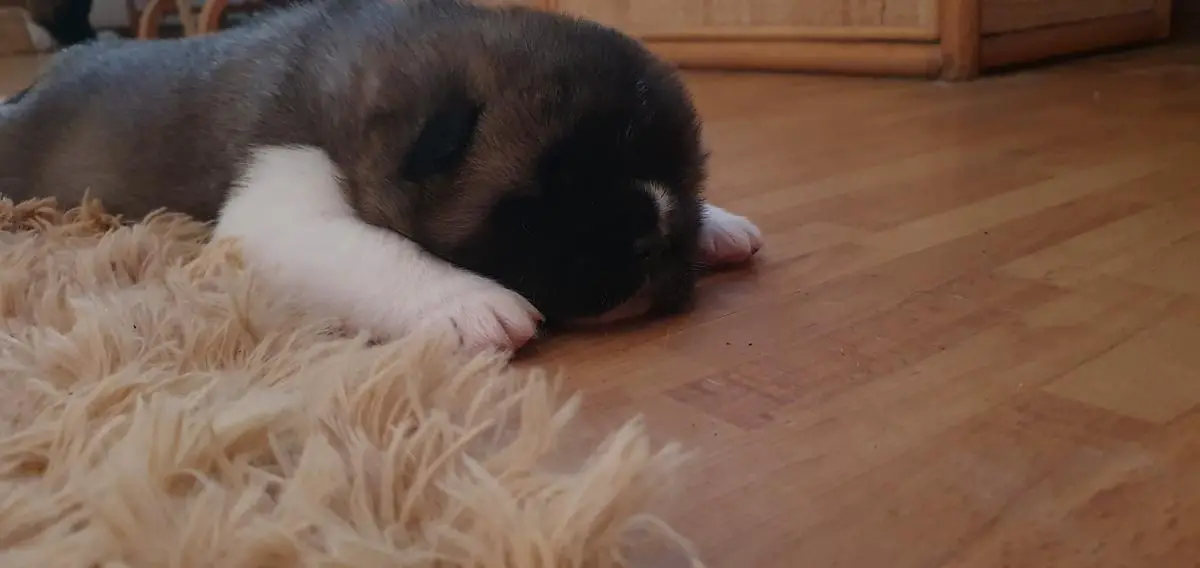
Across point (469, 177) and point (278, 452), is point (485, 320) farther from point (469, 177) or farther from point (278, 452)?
point (278, 452)

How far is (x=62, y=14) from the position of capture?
15.5 ft

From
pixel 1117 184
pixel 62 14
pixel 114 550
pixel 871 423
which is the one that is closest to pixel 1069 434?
pixel 871 423

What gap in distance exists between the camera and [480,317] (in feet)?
3.19

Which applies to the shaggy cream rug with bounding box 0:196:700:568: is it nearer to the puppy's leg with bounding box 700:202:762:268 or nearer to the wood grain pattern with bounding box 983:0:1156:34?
the puppy's leg with bounding box 700:202:762:268

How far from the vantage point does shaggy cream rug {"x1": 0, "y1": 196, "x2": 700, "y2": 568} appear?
587 millimetres

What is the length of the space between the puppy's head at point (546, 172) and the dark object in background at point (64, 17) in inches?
166

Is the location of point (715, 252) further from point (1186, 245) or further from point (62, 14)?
point (62, 14)

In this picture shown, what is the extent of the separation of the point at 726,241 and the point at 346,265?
440 mm

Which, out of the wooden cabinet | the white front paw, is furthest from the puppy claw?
the wooden cabinet

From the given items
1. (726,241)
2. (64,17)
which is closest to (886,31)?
(726,241)

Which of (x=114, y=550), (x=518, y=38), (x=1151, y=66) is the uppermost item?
(x=518, y=38)

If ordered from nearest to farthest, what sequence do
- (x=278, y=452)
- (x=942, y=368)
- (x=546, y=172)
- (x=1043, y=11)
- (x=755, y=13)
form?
(x=278, y=452) → (x=942, y=368) → (x=546, y=172) → (x=1043, y=11) → (x=755, y=13)

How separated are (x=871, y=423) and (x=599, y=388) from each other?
9.2 inches

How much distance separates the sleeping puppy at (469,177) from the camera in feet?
3.33
